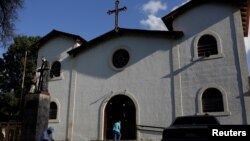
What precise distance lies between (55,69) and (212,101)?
10.8 meters

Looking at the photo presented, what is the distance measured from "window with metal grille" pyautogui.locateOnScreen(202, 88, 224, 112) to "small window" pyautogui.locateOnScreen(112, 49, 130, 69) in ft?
16.9

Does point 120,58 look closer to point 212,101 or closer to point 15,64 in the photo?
point 212,101

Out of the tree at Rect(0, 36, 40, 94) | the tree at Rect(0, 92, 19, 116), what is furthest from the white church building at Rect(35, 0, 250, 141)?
the tree at Rect(0, 36, 40, 94)

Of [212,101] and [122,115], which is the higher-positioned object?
[212,101]

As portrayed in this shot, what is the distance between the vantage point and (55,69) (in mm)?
20062

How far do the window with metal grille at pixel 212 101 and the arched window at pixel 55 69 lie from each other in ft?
32.7

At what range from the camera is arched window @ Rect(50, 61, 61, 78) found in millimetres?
19875

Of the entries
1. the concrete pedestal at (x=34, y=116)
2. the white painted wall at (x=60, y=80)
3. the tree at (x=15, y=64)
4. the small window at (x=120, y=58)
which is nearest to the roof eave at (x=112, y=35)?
the white painted wall at (x=60, y=80)

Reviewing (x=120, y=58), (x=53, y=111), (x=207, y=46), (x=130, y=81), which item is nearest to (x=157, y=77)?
(x=130, y=81)

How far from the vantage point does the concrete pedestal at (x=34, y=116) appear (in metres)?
13.3

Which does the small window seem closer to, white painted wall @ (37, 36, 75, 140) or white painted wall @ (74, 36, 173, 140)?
white painted wall @ (74, 36, 173, 140)

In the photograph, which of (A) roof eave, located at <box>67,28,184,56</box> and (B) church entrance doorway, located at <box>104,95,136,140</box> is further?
(B) church entrance doorway, located at <box>104,95,136,140</box>

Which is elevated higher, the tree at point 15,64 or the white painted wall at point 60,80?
the tree at point 15,64

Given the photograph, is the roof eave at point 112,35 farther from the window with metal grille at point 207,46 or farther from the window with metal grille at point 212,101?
the window with metal grille at point 212,101
